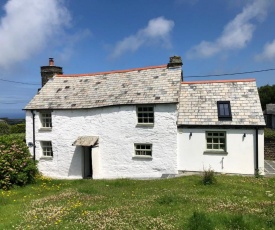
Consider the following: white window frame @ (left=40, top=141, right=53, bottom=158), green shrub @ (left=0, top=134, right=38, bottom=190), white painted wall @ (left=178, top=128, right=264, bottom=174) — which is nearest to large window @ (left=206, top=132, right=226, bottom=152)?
white painted wall @ (left=178, top=128, right=264, bottom=174)

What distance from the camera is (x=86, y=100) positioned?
2322cm

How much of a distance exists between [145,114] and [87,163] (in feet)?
20.9

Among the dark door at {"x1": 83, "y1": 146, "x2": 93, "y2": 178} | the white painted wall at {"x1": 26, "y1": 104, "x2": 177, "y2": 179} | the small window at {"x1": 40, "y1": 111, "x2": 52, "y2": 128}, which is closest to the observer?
the white painted wall at {"x1": 26, "y1": 104, "x2": 177, "y2": 179}

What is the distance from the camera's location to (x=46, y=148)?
24125 millimetres

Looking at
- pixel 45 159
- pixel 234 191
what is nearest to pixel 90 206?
pixel 234 191

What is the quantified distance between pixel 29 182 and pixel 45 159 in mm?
3677

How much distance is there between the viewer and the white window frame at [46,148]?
78.7ft

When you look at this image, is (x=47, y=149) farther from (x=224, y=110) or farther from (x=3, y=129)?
(x=3, y=129)

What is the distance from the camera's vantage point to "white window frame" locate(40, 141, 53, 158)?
24.0 meters

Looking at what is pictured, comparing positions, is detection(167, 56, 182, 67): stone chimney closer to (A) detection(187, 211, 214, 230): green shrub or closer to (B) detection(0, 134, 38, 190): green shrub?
(B) detection(0, 134, 38, 190): green shrub

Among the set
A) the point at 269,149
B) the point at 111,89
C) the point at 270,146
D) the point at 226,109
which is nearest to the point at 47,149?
the point at 111,89

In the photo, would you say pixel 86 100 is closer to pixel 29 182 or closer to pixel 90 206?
pixel 29 182

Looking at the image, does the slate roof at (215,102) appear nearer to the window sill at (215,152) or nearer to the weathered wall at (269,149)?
the window sill at (215,152)

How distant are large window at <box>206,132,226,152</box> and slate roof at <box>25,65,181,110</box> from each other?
11.7ft
